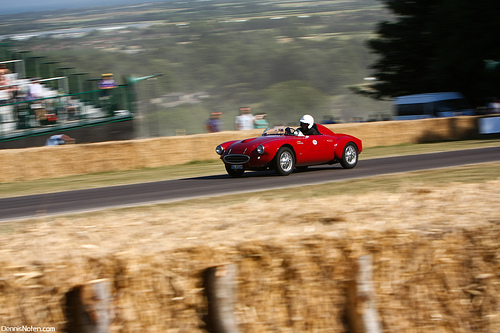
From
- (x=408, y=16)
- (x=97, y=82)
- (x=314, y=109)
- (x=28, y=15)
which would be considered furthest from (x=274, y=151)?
(x=28, y=15)

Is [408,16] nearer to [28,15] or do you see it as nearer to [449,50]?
[449,50]

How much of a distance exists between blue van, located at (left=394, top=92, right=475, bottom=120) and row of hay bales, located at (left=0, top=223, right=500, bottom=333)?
19.8 m

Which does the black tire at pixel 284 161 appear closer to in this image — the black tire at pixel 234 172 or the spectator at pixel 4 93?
the black tire at pixel 234 172

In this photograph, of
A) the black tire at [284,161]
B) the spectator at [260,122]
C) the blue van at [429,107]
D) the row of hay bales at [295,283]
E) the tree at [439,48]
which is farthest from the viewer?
the tree at [439,48]

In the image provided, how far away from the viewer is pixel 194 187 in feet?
34.6

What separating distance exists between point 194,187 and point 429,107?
14.7 metres

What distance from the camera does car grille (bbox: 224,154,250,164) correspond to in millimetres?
11435

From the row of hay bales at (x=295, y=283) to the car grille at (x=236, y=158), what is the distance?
7805 millimetres

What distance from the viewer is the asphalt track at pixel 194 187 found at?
8.98 metres

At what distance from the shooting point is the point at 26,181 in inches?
546

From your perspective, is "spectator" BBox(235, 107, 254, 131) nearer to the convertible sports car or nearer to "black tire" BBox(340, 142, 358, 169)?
the convertible sports car

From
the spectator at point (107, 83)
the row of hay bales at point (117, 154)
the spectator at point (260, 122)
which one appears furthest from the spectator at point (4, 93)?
the spectator at point (260, 122)


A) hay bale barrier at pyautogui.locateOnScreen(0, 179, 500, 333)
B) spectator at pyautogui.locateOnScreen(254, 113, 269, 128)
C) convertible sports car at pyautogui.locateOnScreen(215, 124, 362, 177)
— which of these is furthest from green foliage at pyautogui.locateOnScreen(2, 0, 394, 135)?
hay bale barrier at pyautogui.locateOnScreen(0, 179, 500, 333)

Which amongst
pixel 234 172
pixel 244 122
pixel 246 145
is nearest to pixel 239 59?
pixel 244 122
